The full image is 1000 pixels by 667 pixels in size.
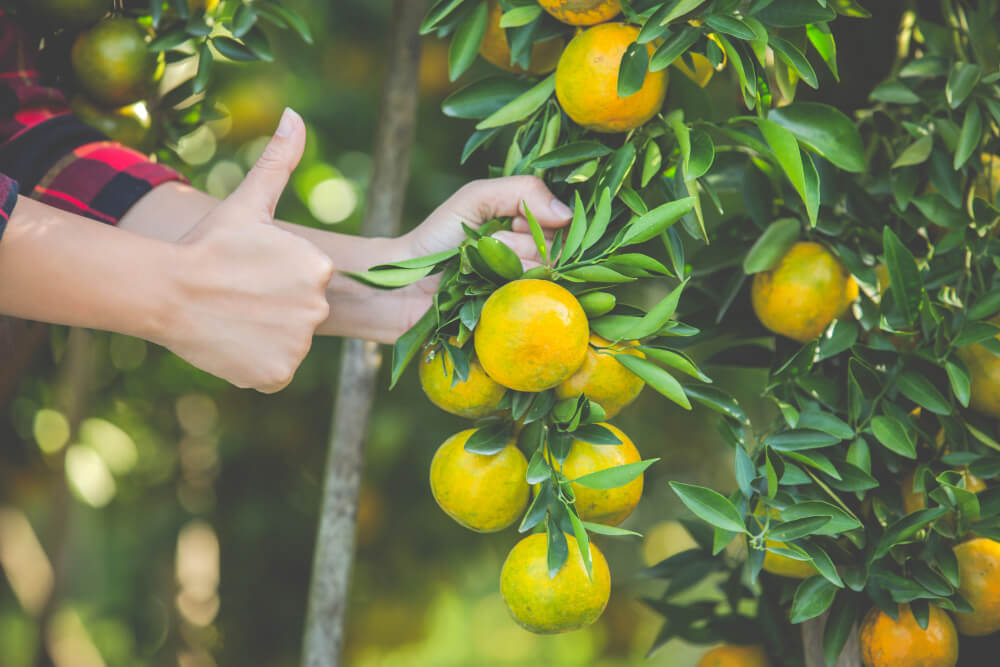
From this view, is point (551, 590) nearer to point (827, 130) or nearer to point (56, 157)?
point (827, 130)

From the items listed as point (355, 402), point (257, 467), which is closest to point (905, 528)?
point (355, 402)

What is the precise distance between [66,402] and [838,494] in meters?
1.35

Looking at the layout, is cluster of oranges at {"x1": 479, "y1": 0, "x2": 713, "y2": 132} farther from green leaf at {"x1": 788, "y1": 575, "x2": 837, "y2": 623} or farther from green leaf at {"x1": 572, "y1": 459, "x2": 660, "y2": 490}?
green leaf at {"x1": 788, "y1": 575, "x2": 837, "y2": 623}

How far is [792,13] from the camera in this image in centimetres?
68

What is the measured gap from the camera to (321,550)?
0.99m

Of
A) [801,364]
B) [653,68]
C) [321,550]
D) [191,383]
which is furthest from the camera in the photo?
[191,383]

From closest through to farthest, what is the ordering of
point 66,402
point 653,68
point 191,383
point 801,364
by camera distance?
point 653,68
point 801,364
point 66,402
point 191,383

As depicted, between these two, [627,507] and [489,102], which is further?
[489,102]

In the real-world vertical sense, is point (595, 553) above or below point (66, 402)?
above

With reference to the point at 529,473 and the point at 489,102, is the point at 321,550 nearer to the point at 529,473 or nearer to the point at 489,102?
the point at 529,473

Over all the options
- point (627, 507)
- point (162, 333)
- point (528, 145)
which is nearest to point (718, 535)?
point (627, 507)

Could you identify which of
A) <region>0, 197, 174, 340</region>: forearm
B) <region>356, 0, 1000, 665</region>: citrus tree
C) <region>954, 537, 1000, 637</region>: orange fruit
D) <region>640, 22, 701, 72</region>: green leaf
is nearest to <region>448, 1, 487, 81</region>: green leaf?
<region>356, 0, 1000, 665</region>: citrus tree

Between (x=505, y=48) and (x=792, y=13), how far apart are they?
0.29 meters

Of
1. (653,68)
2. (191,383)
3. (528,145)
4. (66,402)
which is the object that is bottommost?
(191,383)
